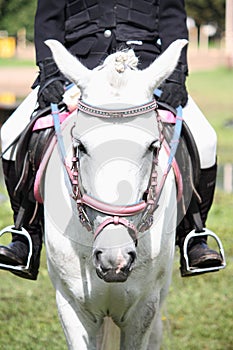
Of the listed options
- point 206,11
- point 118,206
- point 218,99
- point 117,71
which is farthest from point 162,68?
point 206,11

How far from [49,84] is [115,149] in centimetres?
116

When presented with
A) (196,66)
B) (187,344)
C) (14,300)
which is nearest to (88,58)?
(187,344)

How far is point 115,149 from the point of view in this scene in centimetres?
383

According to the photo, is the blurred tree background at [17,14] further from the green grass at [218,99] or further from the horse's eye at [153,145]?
the horse's eye at [153,145]

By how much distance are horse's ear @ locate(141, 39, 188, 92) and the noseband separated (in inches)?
3.8

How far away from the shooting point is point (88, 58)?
5.15 metres

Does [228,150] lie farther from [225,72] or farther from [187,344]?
[225,72]

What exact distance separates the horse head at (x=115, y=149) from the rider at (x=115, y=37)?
0.97m

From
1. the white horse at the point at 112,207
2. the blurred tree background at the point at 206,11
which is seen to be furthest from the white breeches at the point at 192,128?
the blurred tree background at the point at 206,11

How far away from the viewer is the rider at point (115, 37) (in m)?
5.14

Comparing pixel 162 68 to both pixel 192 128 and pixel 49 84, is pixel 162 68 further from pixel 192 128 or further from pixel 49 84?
pixel 192 128

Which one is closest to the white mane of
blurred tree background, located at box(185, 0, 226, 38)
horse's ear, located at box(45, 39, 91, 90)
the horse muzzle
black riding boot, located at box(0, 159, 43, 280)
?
horse's ear, located at box(45, 39, 91, 90)

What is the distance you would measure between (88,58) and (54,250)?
1168mm

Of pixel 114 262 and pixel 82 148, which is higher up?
pixel 82 148
